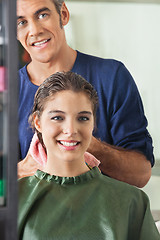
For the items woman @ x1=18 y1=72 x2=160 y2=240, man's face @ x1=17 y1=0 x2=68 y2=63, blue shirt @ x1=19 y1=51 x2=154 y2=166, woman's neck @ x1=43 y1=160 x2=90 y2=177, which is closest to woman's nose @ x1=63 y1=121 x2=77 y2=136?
woman @ x1=18 y1=72 x2=160 y2=240

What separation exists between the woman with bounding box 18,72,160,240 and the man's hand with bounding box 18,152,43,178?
0.32 ft

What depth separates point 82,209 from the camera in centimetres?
138

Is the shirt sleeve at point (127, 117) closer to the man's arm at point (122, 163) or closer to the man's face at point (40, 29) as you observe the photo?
the man's arm at point (122, 163)

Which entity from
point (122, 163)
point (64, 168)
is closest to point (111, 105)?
point (122, 163)

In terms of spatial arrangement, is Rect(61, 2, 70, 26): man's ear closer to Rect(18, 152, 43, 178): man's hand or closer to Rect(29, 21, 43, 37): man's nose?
Rect(29, 21, 43, 37): man's nose

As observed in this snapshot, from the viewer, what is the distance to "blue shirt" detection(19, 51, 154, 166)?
162 centimetres

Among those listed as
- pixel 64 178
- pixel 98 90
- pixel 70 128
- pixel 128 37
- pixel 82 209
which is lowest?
pixel 82 209

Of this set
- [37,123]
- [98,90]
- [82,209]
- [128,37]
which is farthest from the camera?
[128,37]

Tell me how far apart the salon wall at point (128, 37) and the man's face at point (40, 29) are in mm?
68

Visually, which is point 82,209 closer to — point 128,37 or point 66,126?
point 66,126

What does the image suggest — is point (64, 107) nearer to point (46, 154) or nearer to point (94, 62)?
point (46, 154)

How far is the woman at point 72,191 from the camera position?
4.41 feet

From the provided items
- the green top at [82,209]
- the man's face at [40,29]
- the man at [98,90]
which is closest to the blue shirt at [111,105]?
the man at [98,90]

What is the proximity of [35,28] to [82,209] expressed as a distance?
786 millimetres
